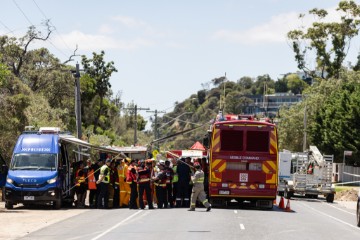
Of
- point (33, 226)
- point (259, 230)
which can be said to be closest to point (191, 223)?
point (259, 230)

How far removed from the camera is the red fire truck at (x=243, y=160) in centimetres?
3194

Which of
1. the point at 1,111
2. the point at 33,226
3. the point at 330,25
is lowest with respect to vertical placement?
the point at 33,226

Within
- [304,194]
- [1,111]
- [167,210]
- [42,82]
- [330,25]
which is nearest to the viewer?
[167,210]

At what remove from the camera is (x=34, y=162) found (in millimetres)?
31516

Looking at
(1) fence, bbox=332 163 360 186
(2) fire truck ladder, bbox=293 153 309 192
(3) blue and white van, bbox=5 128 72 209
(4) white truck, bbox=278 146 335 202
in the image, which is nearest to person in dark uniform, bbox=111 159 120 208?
(3) blue and white van, bbox=5 128 72 209

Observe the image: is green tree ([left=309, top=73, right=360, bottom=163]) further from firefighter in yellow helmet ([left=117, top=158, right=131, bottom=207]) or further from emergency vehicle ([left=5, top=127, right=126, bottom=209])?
emergency vehicle ([left=5, top=127, right=126, bottom=209])

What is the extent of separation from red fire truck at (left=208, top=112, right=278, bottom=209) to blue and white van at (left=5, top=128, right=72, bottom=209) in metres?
5.78

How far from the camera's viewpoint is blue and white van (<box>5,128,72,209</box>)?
30516mm

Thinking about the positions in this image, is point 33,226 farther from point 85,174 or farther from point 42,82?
point 42,82

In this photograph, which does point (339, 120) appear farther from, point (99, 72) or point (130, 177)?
point (130, 177)

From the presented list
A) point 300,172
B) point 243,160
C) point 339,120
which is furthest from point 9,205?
point 339,120

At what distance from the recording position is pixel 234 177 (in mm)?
32031

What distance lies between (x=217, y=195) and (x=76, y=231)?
10604mm

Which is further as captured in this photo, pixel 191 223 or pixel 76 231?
pixel 191 223
